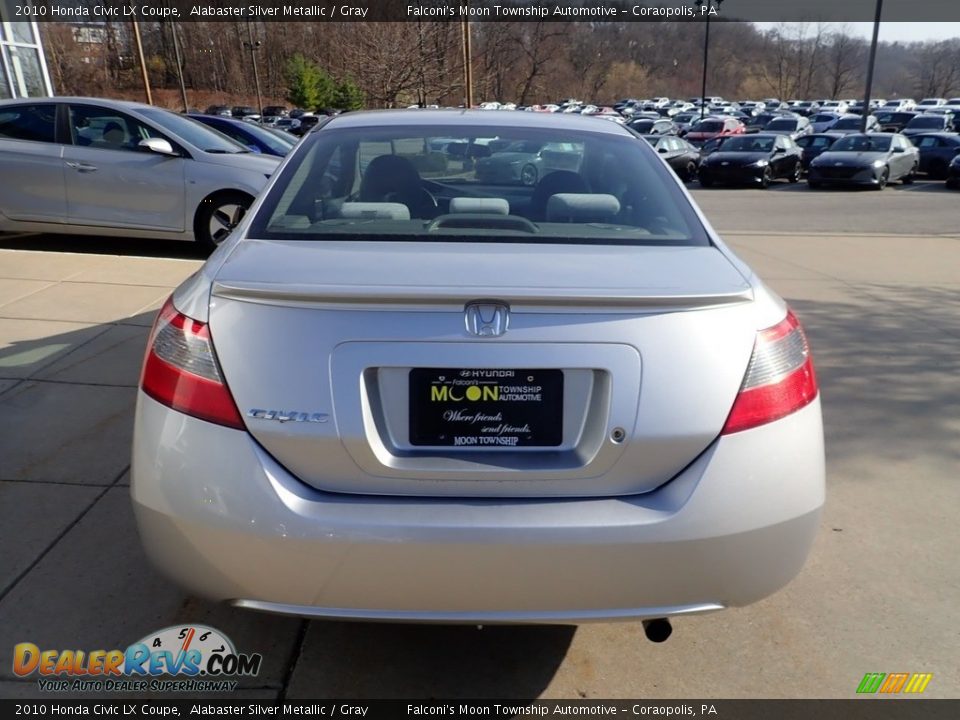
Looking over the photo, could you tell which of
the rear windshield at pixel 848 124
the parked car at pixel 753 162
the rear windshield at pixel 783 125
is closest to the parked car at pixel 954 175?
the parked car at pixel 753 162

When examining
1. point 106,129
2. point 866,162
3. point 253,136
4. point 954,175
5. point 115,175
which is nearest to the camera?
point 115,175

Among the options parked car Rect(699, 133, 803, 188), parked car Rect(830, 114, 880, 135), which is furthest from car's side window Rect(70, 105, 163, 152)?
parked car Rect(830, 114, 880, 135)

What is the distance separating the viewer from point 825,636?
8.39 ft

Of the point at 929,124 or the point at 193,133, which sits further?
the point at 929,124

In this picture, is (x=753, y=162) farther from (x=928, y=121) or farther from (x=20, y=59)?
(x=20, y=59)

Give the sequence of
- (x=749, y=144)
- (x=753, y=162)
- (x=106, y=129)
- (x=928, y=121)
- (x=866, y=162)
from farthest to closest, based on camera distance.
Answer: (x=928, y=121), (x=749, y=144), (x=753, y=162), (x=866, y=162), (x=106, y=129)

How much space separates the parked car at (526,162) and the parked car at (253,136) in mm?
8168

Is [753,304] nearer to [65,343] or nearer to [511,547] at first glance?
[511,547]

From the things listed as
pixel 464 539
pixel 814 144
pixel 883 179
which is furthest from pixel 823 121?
pixel 464 539

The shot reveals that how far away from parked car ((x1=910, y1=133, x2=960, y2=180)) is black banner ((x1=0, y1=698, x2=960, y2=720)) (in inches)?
947

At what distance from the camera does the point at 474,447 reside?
193 centimetres

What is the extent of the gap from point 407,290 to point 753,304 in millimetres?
907

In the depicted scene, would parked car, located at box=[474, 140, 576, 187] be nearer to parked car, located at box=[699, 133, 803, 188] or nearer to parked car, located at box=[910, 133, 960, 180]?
parked car, located at box=[699, 133, 803, 188]

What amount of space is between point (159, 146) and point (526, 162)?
568cm
